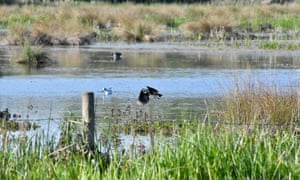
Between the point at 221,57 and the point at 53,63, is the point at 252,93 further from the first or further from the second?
the point at 221,57

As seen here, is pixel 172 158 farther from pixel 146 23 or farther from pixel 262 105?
pixel 146 23

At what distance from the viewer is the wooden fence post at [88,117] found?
34.3 feet

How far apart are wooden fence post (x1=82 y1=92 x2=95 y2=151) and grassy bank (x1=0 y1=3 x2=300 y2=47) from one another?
25178 mm

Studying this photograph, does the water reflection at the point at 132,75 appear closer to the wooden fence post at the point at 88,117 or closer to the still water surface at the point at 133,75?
the still water surface at the point at 133,75

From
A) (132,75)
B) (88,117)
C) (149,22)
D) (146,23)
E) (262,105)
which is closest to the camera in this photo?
(88,117)

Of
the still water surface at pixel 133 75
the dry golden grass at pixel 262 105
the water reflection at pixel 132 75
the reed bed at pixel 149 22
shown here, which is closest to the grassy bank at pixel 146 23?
the reed bed at pixel 149 22

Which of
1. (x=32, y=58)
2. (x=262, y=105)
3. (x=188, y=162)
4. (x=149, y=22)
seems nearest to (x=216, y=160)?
(x=188, y=162)

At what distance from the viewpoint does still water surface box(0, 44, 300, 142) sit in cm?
1856

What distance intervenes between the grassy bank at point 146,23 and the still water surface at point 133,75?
2.30 metres

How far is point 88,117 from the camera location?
10.5 m

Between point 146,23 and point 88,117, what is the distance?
3036cm

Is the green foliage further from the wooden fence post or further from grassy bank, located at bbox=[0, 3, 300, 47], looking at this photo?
grassy bank, located at bbox=[0, 3, 300, 47]

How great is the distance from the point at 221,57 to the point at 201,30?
11.6 m

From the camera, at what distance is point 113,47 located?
3516 centimetres
